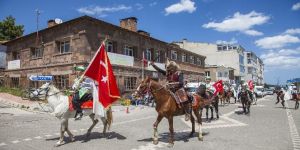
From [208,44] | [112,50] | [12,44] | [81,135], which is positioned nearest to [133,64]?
[112,50]

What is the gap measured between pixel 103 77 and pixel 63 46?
60.8ft

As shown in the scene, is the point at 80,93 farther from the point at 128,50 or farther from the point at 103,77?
the point at 128,50

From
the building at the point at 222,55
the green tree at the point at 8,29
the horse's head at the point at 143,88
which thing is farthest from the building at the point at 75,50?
the building at the point at 222,55

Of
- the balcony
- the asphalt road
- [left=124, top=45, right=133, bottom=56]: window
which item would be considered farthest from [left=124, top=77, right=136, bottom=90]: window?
the asphalt road

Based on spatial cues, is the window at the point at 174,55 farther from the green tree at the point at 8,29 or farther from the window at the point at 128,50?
the green tree at the point at 8,29

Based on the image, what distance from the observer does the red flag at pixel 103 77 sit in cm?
943

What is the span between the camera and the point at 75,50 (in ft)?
80.2

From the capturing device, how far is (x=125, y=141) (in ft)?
30.1

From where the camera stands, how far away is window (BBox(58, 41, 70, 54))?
85.1 feet

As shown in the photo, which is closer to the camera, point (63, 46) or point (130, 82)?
point (63, 46)

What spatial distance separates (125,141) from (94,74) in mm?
2625

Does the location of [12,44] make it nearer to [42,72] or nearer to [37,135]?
[42,72]

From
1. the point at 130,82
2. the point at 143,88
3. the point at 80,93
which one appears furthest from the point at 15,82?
the point at 143,88

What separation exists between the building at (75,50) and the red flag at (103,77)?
14.3 meters
